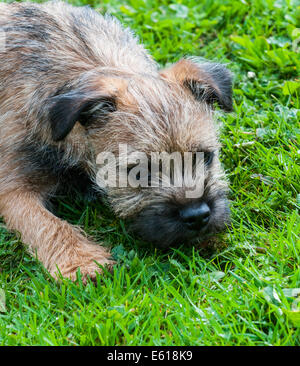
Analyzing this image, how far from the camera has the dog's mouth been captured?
12.4ft

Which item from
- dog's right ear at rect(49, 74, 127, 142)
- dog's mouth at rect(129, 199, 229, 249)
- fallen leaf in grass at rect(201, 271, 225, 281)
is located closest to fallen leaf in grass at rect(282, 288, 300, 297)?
fallen leaf in grass at rect(201, 271, 225, 281)

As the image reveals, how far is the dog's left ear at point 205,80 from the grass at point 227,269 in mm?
748

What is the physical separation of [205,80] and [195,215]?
1.11m

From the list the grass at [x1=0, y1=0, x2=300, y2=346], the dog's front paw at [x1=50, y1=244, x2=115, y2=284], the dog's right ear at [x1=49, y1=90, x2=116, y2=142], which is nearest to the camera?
the grass at [x1=0, y1=0, x2=300, y2=346]

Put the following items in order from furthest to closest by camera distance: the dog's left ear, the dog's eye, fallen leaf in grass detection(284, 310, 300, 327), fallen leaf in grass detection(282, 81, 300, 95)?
fallen leaf in grass detection(282, 81, 300, 95)
the dog's left ear
the dog's eye
fallen leaf in grass detection(284, 310, 300, 327)

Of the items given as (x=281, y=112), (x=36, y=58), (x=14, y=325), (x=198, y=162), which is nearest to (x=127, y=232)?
(x=198, y=162)

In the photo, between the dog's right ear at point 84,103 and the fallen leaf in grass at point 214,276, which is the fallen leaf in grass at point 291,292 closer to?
the fallen leaf in grass at point 214,276

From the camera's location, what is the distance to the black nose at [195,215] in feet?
12.2

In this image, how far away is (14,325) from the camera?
348 centimetres

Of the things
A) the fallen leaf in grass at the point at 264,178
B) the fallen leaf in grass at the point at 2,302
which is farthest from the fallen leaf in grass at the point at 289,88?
the fallen leaf in grass at the point at 2,302

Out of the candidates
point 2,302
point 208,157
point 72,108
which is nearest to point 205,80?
point 208,157

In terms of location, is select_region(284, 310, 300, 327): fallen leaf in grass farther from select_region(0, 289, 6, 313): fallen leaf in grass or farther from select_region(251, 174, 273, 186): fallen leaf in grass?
select_region(0, 289, 6, 313): fallen leaf in grass

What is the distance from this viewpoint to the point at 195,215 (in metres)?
3.73
